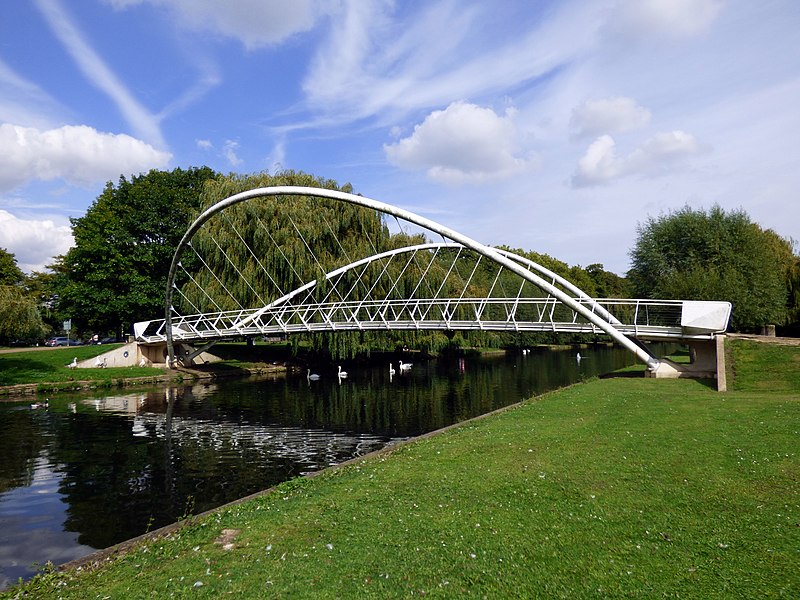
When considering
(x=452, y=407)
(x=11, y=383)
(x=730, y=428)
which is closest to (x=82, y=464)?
(x=452, y=407)

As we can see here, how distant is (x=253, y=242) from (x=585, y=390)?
2829 centimetres

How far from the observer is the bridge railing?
2830 centimetres

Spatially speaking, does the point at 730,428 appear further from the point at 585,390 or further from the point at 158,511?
the point at 158,511

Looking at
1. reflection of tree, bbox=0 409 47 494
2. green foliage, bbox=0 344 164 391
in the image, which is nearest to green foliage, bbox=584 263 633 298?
green foliage, bbox=0 344 164 391

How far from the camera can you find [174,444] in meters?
19.4

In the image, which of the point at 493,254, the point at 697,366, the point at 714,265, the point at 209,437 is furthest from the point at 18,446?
the point at 714,265

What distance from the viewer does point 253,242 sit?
42.2 metres

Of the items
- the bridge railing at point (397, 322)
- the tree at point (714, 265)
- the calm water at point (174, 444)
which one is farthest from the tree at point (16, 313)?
the tree at point (714, 265)

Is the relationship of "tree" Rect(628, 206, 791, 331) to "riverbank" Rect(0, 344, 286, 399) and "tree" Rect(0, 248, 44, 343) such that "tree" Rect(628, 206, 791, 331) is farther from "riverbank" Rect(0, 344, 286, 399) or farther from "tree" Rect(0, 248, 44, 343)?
"tree" Rect(0, 248, 44, 343)

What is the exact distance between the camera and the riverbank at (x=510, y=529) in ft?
20.1

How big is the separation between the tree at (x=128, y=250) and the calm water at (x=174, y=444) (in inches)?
536

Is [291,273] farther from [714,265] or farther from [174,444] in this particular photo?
[714,265]

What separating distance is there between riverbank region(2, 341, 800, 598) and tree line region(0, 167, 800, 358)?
30.4 metres

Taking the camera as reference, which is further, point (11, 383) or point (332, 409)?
point (11, 383)
